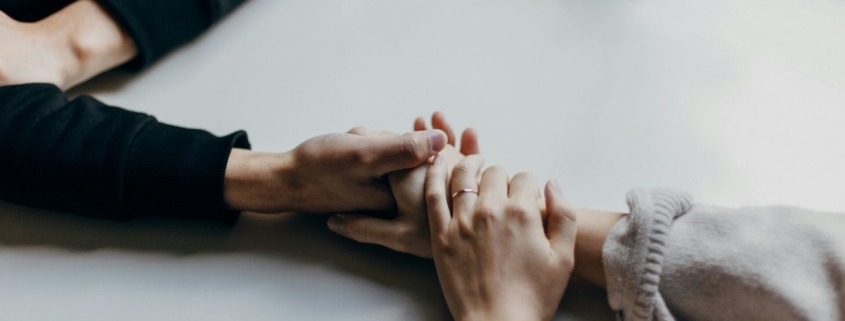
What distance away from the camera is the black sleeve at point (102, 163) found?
0.67 meters

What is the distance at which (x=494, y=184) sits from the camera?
68cm

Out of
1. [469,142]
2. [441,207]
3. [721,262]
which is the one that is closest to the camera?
[721,262]

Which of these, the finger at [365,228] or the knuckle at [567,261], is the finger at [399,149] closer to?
the finger at [365,228]

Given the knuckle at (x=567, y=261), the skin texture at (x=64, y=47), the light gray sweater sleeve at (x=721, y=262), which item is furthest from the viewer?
the skin texture at (x=64, y=47)

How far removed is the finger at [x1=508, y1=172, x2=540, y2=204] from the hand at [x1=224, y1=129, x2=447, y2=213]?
0.33 feet

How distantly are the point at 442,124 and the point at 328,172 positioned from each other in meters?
0.20

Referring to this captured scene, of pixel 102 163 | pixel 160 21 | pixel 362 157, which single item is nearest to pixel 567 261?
pixel 362 157

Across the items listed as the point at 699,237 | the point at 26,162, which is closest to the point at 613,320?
the point at 699,237

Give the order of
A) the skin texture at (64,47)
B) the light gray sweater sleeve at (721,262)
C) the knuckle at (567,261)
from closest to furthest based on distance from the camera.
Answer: the light gray sweater sleeve at (721,262) < the knuckle at (567,261) < the skin texture at (64,47)

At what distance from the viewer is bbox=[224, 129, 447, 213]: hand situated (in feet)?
2.21

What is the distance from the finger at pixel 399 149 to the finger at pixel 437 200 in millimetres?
27

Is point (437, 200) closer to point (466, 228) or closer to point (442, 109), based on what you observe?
point (466, 228)

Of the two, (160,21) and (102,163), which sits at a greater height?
(160,21)

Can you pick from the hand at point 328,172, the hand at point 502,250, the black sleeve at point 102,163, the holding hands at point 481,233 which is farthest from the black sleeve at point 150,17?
the hand at point 502,250
